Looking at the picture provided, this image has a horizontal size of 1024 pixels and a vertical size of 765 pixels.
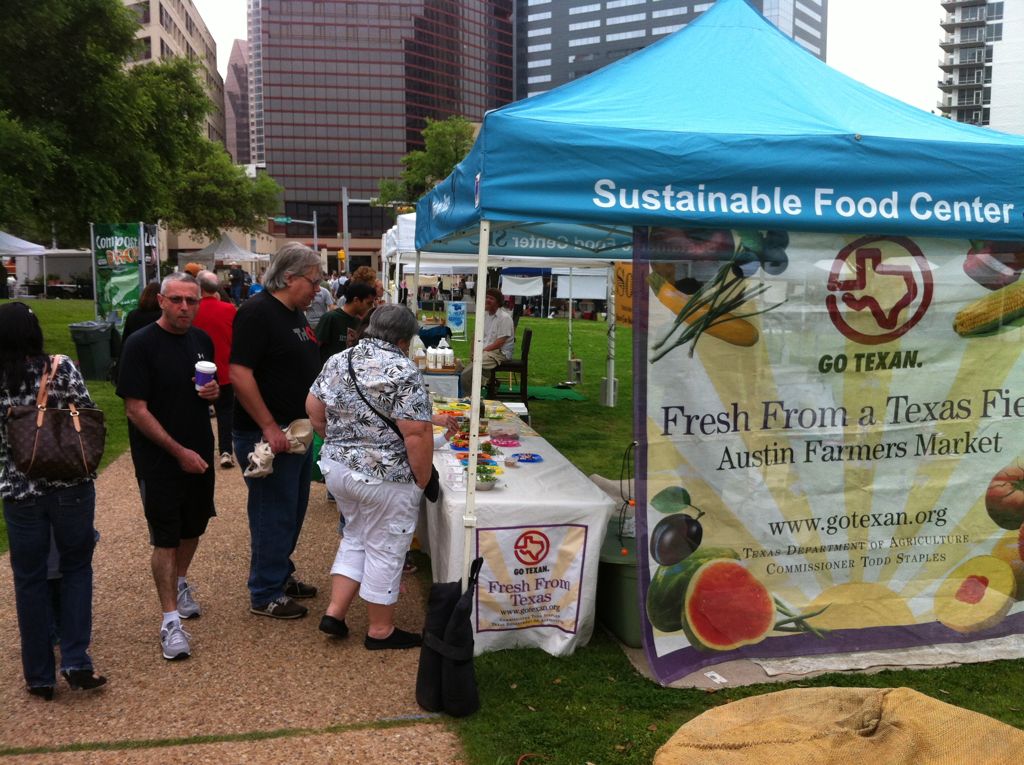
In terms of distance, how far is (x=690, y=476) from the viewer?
3.86 meters

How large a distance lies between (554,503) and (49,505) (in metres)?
2.19

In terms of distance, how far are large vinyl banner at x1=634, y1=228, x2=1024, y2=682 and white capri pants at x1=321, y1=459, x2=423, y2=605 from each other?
43.9 inches

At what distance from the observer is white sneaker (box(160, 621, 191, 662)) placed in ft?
12.8

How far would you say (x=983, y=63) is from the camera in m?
106

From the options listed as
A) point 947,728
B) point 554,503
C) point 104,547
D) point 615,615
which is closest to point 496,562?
point 554,503

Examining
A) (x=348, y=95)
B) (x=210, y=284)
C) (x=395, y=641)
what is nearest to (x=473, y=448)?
(x=395, y=641)

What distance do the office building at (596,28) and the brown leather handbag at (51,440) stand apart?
133127mm

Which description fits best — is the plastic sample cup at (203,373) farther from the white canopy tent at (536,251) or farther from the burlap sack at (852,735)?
the burlap sack at (852,735)

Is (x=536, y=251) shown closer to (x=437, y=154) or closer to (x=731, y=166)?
(x=731, y=166)

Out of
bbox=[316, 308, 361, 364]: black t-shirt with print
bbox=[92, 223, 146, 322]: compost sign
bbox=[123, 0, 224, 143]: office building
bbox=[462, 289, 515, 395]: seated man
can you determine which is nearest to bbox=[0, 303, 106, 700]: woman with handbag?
bbox=[316, 308, 361, 364]: black t-shirt with print

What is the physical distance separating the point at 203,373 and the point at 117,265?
11931mm

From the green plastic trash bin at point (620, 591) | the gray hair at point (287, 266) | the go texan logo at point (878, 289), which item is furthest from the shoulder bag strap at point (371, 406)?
the go texan logo at point (878, 289)

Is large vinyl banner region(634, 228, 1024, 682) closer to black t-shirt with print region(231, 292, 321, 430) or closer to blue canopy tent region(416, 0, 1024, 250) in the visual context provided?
blue canopy tent region(416, 0, 1024, 250)

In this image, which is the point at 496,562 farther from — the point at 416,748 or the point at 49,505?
the point at 49,505
